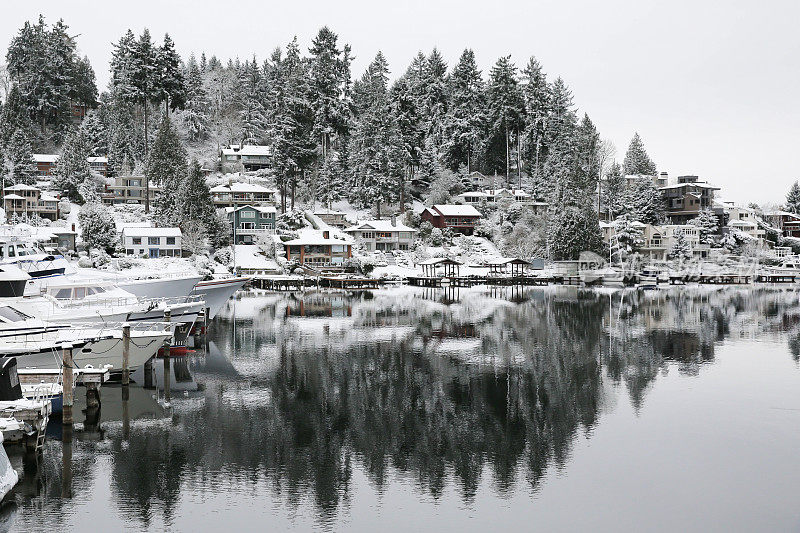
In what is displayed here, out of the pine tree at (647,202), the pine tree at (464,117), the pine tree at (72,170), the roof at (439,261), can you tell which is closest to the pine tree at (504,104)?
the pine tree at (464,117)

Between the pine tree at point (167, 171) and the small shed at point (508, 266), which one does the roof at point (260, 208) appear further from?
the small shed at point (508, 266)

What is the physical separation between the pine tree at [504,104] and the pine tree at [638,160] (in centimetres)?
2680

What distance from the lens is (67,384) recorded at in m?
26.2

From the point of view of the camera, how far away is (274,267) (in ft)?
313

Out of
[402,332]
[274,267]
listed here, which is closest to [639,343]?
[402,332]

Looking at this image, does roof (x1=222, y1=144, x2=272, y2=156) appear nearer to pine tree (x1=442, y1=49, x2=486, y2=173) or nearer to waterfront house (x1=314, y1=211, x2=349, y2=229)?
waterfront house (x1=314, y1=211, x2=349, y2=229)

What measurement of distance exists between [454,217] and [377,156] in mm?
15212

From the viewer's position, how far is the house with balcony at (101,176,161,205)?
104 metres

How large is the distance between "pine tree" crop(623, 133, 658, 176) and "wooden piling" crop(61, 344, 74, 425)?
12662 cm

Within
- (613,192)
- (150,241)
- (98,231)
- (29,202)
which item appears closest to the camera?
(98,231)

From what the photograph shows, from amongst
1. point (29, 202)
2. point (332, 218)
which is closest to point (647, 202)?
point (332, 218)

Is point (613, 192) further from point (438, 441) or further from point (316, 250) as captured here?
point (438, 441)

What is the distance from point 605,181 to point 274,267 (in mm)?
65496

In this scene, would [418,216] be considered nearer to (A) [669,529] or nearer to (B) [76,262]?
(B) [76,262]
